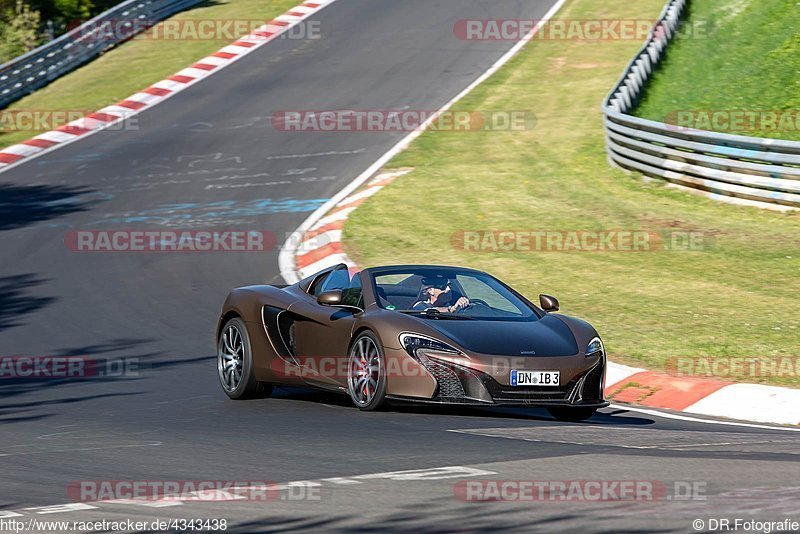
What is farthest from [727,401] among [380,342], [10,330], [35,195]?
[35,195]

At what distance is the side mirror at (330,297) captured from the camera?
406 inches

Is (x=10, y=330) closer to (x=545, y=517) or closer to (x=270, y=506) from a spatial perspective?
(x=270, y=506)

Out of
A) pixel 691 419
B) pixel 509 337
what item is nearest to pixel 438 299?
pixel 509 337

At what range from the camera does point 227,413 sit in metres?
10.4

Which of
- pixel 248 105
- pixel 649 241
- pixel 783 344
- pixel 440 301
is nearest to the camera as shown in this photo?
pixel 440 301

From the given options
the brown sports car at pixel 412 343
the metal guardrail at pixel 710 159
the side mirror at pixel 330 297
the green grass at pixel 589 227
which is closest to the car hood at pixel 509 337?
the brown sports car at pixel 412 343

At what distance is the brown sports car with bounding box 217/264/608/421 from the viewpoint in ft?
31.9

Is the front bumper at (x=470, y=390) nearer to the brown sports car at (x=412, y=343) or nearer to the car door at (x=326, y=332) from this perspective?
the brown sports car at (x=412, y=343)

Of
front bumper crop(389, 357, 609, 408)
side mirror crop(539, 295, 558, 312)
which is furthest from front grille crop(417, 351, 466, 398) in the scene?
side mirror crop(539, 295, 558, 312)

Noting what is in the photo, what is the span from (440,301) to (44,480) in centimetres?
398

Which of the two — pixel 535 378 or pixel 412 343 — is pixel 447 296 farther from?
pixel 535 378

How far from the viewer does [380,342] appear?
9.95 metres

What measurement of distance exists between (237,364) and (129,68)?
21.8 m

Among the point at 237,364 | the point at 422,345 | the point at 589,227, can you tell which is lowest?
the point at 589,227
